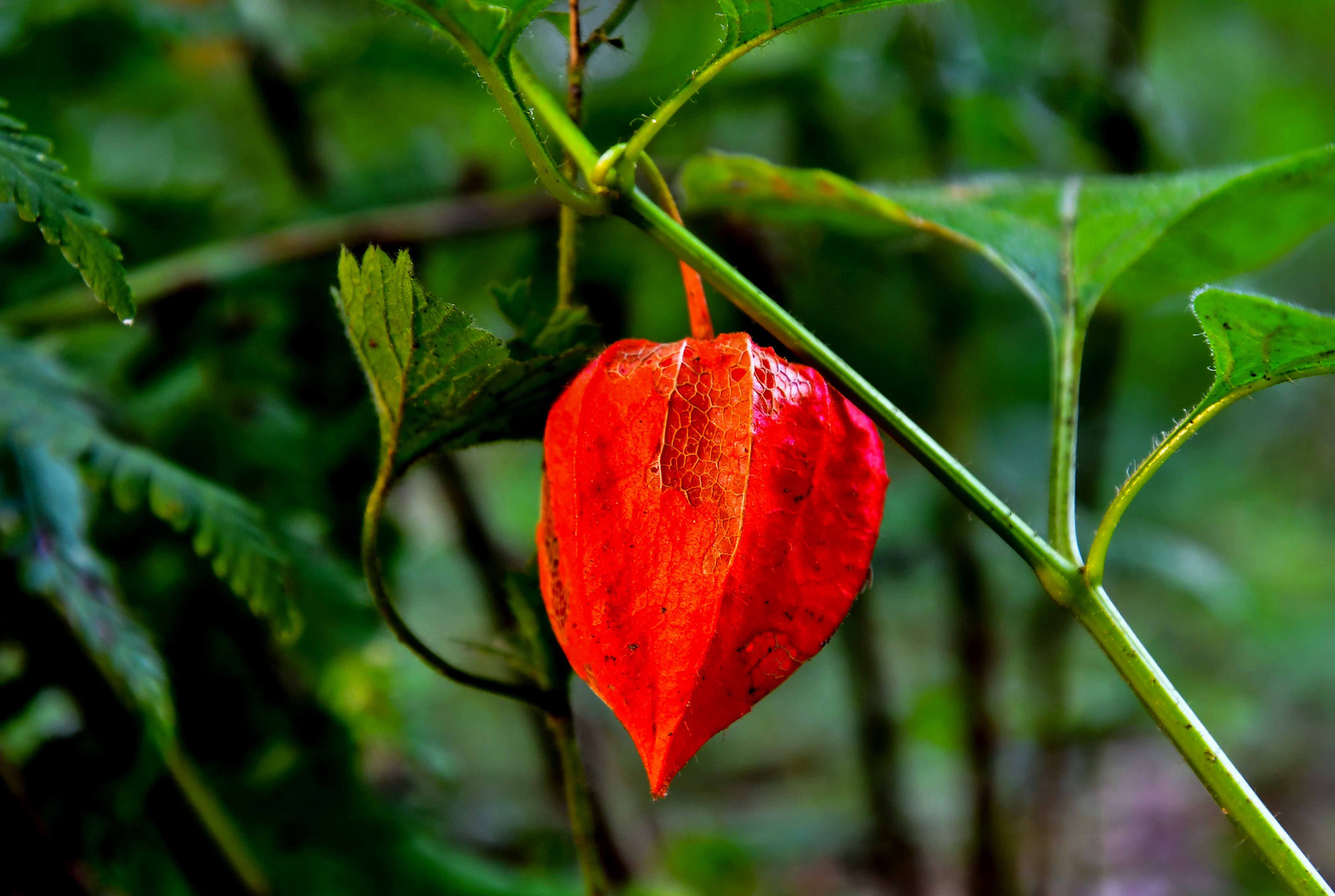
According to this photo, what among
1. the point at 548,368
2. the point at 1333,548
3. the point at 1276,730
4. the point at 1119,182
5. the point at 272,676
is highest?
the point at 1119,182

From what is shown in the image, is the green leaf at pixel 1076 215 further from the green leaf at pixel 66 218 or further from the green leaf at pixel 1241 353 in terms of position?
the green leaf at pixel 66 218

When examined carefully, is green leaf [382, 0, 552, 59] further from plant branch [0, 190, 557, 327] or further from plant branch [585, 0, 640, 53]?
plant branch [0, 190, 557, 327]

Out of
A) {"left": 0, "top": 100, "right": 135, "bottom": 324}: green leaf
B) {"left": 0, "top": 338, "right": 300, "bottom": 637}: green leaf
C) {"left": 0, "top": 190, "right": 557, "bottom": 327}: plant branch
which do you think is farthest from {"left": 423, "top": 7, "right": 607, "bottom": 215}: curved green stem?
{"left": 0, "top": 190, "right": 557, "bottom": 327}: plant branch

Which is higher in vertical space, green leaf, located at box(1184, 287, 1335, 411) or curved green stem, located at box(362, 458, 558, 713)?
green leaf, located at box(1184, 287, 1335, 411)

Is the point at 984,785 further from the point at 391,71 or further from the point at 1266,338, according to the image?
the point at 391,71

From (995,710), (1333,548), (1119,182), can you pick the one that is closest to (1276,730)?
(1333,548)

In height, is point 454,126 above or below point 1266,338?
above

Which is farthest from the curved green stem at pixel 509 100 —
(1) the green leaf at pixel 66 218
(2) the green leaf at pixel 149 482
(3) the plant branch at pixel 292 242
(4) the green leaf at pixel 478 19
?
(3) the plant branch at pixel 292 242
